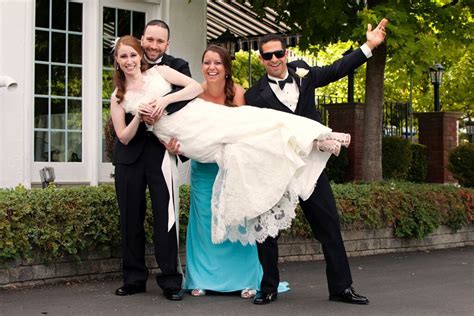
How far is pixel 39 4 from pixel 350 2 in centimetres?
416

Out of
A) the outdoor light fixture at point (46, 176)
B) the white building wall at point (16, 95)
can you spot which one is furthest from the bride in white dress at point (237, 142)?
the white building wall at point (16, 95)

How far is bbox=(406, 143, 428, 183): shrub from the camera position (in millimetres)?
18859

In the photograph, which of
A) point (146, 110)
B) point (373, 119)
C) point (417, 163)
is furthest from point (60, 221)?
point (417, 163)

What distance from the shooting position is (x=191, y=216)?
6.89m

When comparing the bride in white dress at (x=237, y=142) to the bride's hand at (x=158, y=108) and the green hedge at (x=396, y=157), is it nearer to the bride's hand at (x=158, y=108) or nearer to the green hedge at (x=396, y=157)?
the bride's hand at (x=158, y=108)

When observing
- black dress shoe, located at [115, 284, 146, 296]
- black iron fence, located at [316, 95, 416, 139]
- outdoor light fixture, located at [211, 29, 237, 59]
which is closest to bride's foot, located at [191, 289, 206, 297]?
black dress shoe, located at [115, 284, 146, 296]

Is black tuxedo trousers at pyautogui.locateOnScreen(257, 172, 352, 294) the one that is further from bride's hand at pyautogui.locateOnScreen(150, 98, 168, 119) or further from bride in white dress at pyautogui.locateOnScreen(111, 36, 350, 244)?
bride's hand at pyautogui.locateOnScreen(150, 98, 168, 119)

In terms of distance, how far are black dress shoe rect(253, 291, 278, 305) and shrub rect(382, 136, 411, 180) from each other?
1108cm

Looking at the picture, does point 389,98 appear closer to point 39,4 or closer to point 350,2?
point 350,2

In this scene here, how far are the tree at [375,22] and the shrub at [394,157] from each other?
16.7 feet

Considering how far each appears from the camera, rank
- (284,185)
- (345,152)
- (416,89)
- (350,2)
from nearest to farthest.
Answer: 1. (284,185)
2. (350,2)
3. (345,152)
4. (416,89)

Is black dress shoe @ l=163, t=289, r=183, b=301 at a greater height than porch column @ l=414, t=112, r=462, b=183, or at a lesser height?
lesser

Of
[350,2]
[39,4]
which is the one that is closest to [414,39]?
[350,2]

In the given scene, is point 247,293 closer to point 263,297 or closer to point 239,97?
point 263,297
